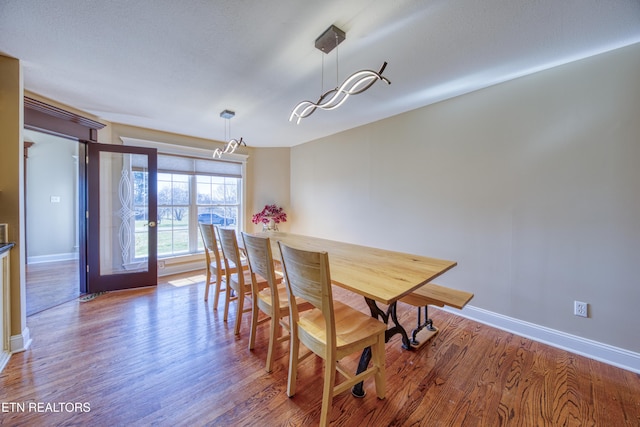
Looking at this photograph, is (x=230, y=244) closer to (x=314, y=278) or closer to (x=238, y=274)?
(x=238, y=274)

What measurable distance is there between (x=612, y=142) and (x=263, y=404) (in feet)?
10.3

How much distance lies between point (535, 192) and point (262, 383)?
2.77m

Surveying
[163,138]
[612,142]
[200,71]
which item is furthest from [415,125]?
[163,138]

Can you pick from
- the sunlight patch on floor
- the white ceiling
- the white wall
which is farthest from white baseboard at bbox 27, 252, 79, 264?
the white wall

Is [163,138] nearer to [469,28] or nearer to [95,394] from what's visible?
[95,394]

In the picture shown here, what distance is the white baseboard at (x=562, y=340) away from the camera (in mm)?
1849

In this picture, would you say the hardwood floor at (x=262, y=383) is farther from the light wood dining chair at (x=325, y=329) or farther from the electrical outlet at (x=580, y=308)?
the electrical outlet at (x=580, y=308)

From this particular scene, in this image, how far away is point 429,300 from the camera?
2.02m

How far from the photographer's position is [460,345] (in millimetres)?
2146

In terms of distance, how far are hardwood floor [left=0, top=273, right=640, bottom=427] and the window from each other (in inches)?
72.9

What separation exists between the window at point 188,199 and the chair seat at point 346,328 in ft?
10.7

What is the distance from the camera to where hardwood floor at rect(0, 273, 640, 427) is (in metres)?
1.42

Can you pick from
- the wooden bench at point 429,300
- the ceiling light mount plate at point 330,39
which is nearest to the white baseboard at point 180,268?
the wooden bench at point 429,300

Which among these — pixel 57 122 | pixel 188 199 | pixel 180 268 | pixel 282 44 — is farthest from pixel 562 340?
pixel 57 122
